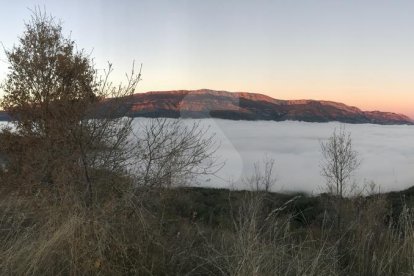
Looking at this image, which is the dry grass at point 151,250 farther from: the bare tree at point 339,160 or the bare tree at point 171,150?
the bare tree at point 339,160

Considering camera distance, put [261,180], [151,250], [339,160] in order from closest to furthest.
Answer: [151,250] < [339,160] < [261,180]

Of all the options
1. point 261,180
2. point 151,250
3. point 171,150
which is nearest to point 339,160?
point 261,180

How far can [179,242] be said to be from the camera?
509 centimetres

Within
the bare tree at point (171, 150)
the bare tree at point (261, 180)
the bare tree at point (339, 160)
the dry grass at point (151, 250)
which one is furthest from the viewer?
the bare tree at point (339, 160)

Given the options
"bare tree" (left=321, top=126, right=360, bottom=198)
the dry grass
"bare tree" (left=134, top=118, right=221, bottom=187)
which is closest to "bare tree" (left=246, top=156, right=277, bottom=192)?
"bare tree" (left=321, top=126, right=360, bottom=198)

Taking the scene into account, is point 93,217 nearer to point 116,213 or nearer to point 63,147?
point 116,213

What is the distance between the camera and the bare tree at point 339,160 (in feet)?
221

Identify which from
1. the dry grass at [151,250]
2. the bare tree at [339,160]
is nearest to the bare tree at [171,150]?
the dry grass at [151,250]

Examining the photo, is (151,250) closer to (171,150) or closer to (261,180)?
(171,150)

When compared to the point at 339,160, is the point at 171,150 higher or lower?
higher

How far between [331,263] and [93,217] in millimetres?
2552

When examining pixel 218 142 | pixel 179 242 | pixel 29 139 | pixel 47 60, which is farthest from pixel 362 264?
pixel 47 60

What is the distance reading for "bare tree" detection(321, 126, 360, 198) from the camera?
221 feet

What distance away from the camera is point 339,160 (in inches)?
2704
